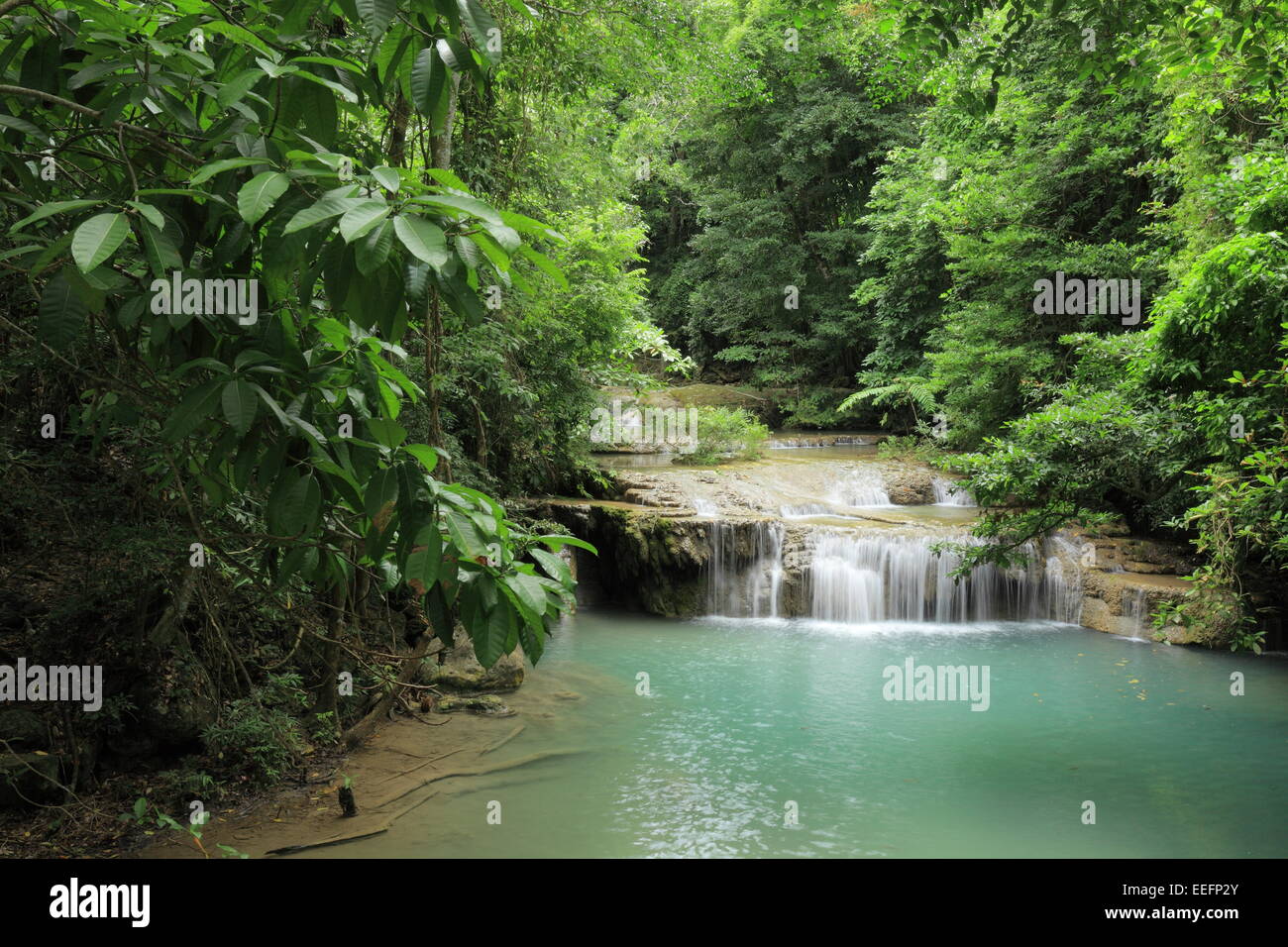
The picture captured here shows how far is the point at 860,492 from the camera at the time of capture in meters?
15.0

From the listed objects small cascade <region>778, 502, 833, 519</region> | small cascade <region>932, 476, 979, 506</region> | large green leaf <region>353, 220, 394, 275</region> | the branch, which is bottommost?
small cascade <region>778, 502, 833, 519</region>

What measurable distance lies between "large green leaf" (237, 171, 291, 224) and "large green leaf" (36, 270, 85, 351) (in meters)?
0.57

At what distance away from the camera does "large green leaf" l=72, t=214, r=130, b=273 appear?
73.5 inches

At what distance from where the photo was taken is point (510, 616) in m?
2.37

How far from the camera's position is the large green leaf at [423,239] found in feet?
5.65

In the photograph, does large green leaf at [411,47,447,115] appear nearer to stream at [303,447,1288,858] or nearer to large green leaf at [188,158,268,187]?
large green leaf at [188,158,268,187]

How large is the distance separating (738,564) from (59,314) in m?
10.4

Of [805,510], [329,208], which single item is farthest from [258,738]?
[805,510]

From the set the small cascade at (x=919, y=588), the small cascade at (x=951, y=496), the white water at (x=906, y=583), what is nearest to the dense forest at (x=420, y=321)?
the small cascade at (x=951, y=496)

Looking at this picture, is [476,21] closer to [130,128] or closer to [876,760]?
[130,128]

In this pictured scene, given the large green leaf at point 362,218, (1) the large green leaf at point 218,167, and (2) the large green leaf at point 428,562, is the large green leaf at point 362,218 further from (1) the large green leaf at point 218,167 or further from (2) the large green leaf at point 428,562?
(2) the large green leaf at point 428,562

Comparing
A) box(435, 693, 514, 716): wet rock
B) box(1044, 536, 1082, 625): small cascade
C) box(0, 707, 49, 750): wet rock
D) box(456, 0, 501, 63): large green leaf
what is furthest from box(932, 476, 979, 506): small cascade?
box(456, 0, 501, 63): large green leaf

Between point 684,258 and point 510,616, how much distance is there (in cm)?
2680

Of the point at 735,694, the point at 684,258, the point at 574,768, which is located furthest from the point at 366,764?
the point at 684,258
